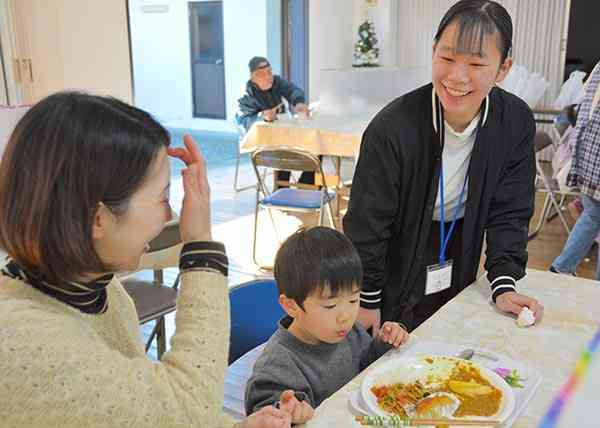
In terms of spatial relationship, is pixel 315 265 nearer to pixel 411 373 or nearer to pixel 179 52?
pixel 411 373

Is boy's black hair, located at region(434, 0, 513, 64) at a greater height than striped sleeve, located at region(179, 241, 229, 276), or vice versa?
boy's black hair, located at region(434, 0, 513, 64)

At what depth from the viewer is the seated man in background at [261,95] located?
239 inches

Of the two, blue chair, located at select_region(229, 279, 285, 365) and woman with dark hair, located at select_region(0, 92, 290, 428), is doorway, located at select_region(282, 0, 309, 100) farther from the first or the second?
woman with dark hair, located at select_region(0, 92, 290, 428)

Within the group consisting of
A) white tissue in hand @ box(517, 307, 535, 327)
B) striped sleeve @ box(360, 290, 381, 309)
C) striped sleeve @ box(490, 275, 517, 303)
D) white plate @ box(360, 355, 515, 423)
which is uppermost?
striped sleeve @ box(490, 275, 517, 303)

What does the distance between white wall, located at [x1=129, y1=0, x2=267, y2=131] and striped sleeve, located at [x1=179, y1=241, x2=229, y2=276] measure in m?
8.49

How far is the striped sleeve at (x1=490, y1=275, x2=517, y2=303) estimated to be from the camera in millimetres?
1512

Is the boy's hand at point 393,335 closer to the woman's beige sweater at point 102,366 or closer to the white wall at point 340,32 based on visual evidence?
the woman's beige sweater at point 102,366

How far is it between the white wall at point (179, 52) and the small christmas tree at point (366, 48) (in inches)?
56.9

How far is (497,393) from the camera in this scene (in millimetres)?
1076

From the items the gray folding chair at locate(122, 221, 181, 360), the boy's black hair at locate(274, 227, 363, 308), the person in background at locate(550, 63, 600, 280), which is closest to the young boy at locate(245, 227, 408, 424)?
the boy's black hair at locate(274, 227, 363, 308)

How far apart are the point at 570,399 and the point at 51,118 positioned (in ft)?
2.11

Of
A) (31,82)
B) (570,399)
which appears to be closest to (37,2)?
(31,82)

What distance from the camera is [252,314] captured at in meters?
1.64

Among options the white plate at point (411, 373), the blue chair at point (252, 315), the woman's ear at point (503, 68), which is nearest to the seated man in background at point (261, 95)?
the blue chair at point (252, 315)
